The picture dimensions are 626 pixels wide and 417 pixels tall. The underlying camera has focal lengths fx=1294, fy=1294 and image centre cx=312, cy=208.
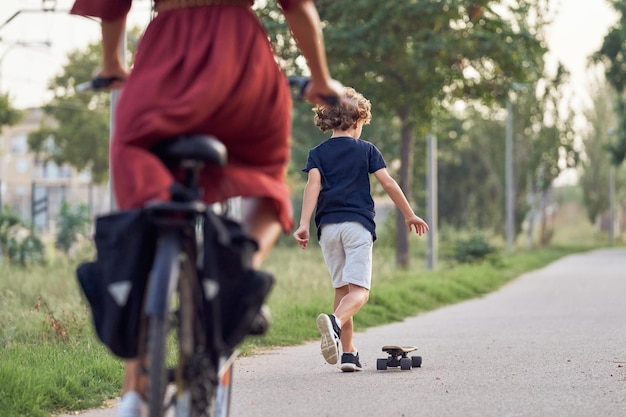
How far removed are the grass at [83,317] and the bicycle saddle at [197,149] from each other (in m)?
2.42

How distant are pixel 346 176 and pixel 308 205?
1.09 feet

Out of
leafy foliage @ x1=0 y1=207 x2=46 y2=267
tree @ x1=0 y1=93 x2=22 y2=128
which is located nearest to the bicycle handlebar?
leafy foliage @ x1=0 y1=207 x2=46 y2=267

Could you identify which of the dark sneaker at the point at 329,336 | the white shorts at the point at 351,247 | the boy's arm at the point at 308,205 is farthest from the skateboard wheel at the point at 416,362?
the boy's arm at the point at 308,205

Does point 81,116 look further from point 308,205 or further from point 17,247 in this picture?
point 308,205

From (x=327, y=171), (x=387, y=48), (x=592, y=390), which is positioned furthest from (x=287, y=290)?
(x=592, y=390)

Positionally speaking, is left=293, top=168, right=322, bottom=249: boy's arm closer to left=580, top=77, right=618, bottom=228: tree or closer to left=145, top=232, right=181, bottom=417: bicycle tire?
left=145, top=232, right=181, bottom=417: bicycle tire

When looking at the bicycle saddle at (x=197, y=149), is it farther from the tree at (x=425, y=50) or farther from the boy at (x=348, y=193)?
the tree at (x=425, y=50)

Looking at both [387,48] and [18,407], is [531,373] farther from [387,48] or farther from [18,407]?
[387,48]

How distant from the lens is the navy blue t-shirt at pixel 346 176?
778 centimetres

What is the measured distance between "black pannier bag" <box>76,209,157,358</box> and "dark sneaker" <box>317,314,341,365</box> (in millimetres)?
3572

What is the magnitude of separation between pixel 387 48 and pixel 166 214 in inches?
670

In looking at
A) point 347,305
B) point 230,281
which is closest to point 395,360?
point 347,305

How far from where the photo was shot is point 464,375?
24.2 ft

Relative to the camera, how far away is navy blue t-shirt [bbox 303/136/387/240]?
778cm
